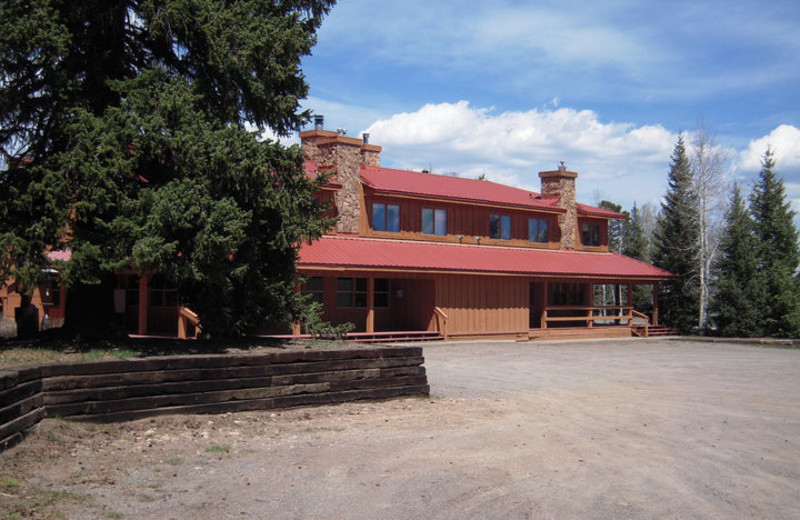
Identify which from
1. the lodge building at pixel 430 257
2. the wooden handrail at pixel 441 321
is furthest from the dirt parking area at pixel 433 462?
the wooden handrail at pixel 441 321

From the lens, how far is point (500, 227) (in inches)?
1256

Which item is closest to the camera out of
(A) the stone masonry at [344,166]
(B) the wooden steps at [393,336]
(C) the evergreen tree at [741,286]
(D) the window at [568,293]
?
(B) the wooden steps at [393,336]

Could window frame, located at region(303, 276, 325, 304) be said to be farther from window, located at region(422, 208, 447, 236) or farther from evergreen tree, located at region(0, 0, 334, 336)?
evergreen tree, located at region(0, 0, 334, 336)

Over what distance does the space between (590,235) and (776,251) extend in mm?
9326

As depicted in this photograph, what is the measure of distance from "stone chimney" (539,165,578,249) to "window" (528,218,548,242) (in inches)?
42.0

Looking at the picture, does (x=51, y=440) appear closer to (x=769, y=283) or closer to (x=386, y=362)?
(x=386, y=362)

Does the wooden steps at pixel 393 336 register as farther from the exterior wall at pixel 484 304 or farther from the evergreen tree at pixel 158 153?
the evergreen tree at pixel 158 153

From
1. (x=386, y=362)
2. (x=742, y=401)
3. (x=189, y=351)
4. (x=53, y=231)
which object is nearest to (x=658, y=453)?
(x=386, y=362)

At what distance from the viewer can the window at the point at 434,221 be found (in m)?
Answer: 29.4

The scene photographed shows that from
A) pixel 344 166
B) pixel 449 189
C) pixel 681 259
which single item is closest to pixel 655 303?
pixel 681 259

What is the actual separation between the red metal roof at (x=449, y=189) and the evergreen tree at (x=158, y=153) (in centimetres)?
1509

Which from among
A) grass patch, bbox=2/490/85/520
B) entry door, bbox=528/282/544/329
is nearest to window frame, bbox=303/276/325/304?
entry door, bbox=528/282/544/329

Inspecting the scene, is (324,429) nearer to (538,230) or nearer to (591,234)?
(538,230)

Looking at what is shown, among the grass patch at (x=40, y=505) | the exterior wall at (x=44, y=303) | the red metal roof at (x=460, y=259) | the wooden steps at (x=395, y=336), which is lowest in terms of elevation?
the grass patch at (x=40, y=505)
